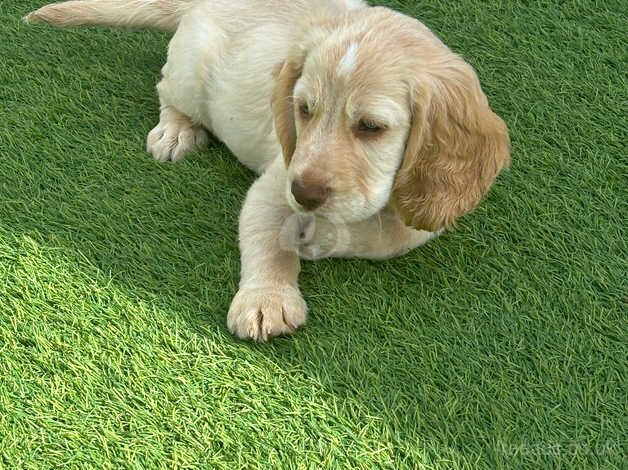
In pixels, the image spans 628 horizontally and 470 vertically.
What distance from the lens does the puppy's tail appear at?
359 centimetres

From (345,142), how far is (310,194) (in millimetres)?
192

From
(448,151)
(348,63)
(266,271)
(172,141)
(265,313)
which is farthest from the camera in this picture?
(172,141)

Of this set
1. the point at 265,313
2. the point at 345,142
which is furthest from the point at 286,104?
the point at 265,313

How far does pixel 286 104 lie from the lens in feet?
8.41

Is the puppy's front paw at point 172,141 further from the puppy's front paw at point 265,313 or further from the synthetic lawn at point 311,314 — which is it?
the puppy's front paw at point 265,313

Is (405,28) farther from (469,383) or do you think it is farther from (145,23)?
(145,23)

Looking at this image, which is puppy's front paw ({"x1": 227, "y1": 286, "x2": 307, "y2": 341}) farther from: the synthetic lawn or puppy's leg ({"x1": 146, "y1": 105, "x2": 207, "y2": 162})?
puppy's leg ({"x1": 146, "y1": 105, "x2": 207, "y2": 162})

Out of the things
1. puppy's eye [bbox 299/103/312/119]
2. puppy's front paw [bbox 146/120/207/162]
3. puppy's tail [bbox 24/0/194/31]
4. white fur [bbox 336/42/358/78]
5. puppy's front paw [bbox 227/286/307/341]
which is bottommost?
puppy's front paw [bbox 146/120/207/162]

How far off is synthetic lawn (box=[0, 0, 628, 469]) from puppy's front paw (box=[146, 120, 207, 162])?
6 centimetres

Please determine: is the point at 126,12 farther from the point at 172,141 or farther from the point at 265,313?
the point at 265,313

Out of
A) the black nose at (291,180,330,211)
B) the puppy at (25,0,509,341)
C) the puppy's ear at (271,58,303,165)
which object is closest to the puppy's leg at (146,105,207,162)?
the puppy at (25,0,509,341)

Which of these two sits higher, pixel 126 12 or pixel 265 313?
pixel 126 12

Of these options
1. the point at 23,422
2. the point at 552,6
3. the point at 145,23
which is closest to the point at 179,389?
the point at 23,422

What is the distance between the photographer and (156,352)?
8.11ft
